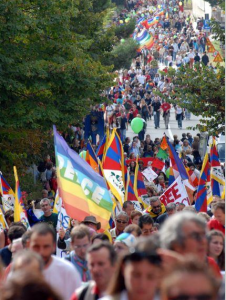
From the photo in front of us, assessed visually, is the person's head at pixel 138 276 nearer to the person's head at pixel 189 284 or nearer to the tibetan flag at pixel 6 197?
the person's head at pixel 189 284

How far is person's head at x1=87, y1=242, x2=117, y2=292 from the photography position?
21.4 feet

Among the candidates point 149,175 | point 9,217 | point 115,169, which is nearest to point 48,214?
point 9,217

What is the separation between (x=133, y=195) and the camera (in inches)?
651

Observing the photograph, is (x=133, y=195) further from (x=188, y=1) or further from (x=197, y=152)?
(x=188, y=1)

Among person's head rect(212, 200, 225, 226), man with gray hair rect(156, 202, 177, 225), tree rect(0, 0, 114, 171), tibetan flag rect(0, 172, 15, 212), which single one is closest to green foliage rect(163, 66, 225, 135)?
tree rect(0, 0, 114, 171)

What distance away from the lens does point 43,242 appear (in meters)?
7.37

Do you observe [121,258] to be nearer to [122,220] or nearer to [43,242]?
[43,242]

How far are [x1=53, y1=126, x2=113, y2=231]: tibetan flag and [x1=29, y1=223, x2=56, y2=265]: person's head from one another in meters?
3.80

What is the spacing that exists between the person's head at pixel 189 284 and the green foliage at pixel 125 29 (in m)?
41.0

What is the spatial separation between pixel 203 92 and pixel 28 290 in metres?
18.3

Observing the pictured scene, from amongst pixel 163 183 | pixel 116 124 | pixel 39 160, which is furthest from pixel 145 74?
pixel 163 183

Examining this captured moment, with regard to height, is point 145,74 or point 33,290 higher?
point 33,290

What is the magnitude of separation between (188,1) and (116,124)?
201 feet

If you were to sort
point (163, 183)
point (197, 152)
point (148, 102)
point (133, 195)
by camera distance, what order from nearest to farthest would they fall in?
point (133, 195), point (163, 183), point (197, 152), point (148, 102)
